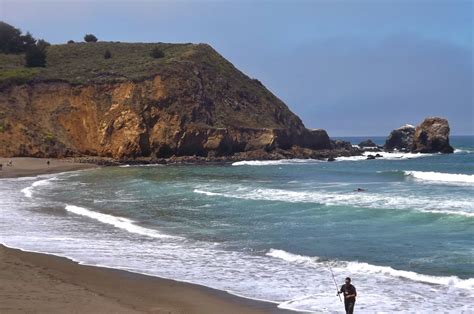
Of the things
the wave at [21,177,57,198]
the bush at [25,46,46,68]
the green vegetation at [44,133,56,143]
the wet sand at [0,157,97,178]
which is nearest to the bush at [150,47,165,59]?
the bush at [25,46,46,68]

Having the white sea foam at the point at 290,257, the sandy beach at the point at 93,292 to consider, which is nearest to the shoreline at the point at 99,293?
the sandy beach at the point at 93,292

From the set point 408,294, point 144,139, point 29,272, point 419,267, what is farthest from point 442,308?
point 144,139

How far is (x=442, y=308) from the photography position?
1168 centimetres

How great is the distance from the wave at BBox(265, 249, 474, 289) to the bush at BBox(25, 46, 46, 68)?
64.2 meters

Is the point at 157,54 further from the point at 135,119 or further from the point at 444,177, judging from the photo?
the point at 444,177

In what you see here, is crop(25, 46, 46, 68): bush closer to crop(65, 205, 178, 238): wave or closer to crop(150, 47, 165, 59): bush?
crop(150, 47, 165, 59): bush

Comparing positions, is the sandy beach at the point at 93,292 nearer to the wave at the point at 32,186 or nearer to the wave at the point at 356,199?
the wave at the point at 356,199

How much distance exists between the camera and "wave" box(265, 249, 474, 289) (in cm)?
1366

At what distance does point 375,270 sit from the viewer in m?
15.1

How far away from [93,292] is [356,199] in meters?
18.6

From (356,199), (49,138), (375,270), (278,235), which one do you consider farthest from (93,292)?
(49,138)

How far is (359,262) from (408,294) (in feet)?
10.2

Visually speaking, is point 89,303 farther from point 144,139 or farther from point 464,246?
point 144,139

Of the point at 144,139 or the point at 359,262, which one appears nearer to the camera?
the point at 359,262
